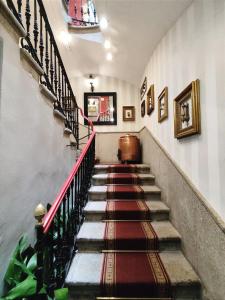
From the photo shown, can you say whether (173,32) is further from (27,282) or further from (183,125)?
(27,282)

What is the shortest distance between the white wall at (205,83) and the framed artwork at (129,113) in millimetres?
3163

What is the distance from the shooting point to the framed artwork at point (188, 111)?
1.79 meters

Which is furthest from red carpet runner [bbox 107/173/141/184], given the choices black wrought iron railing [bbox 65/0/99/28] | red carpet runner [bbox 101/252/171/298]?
black wrought iron railing [bbox 65/0/99/28]

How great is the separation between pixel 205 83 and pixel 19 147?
170cm

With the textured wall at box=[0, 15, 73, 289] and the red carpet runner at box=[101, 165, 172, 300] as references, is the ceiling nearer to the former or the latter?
the textured wall at box=[0, 15, 73, 289]

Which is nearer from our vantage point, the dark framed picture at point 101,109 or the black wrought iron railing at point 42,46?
the black wrought iron railing at point 42,46

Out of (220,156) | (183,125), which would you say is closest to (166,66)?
(183,125)

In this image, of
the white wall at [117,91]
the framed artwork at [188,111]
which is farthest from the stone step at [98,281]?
the white wall at [117,91]

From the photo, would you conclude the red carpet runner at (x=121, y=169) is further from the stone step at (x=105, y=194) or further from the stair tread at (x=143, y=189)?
the stone step at (x=105, y=194)

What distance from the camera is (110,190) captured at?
2.94 meters

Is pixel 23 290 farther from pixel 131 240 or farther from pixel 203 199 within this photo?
pixel 203 199

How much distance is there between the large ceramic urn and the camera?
15.4ft

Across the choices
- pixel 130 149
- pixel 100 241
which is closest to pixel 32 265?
pixel 100 241

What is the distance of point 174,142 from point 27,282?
2.00 metres
